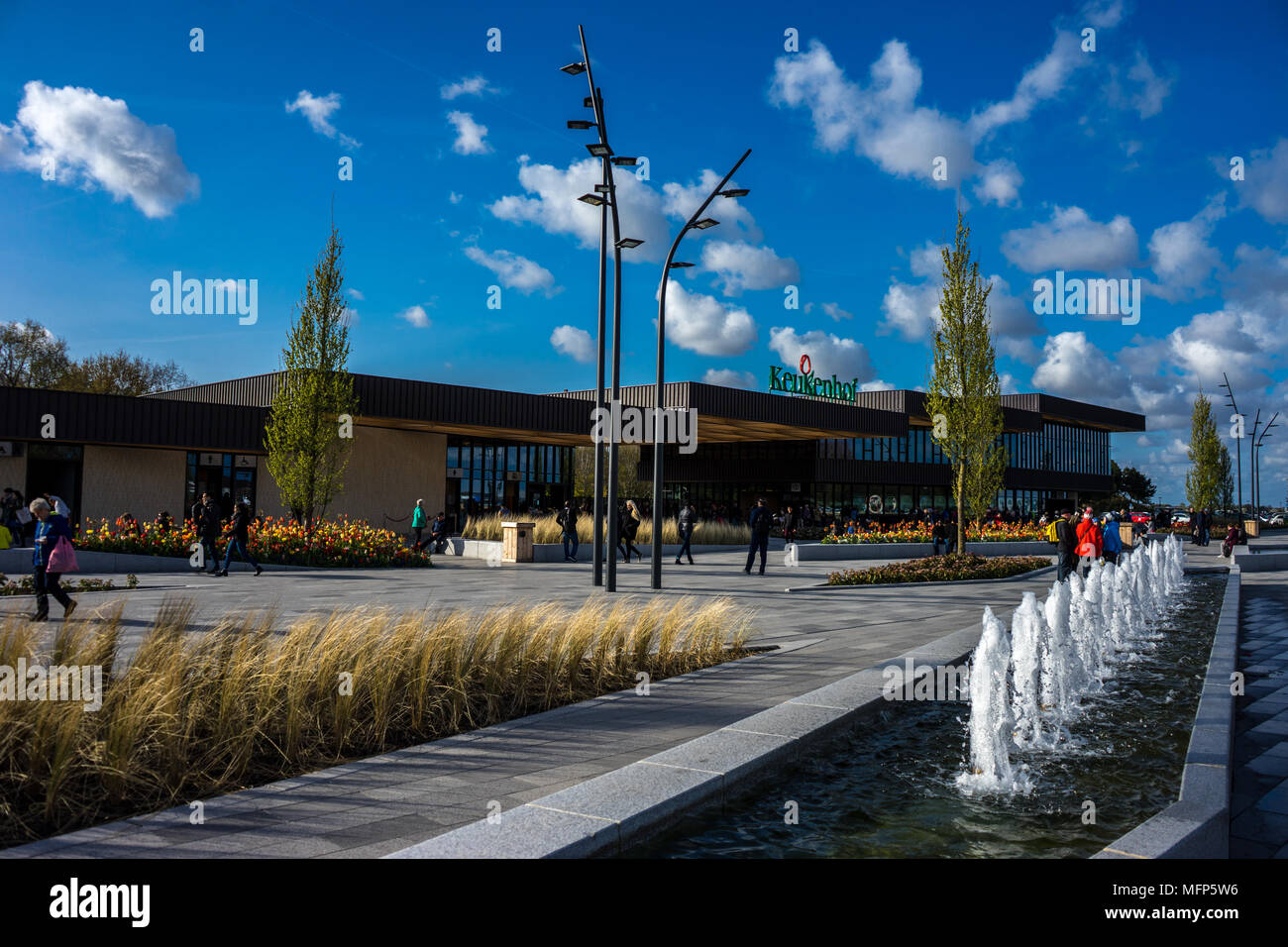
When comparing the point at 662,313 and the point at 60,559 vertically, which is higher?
the point at 662,313

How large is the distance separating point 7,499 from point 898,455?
53128 millimetres

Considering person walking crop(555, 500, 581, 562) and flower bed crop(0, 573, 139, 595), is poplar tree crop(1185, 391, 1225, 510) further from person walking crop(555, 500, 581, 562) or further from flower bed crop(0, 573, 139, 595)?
flower bed crop(0, 573, 139, 595)

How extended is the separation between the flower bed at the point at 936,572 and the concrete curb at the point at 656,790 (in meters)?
13.4

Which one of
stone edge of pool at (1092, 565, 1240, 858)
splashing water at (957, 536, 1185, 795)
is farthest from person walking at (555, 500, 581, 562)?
stone edge of pool at (1092, 565, 1240, 858)

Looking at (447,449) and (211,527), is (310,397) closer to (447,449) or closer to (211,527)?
(211,527)

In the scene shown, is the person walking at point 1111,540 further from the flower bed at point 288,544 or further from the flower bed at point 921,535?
the flower bed at point 288,544

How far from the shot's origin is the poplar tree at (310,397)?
2598 centimetres

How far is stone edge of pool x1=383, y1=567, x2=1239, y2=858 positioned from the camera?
3.92 metres

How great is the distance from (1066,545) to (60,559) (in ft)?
61.6

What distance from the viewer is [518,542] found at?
27.5m

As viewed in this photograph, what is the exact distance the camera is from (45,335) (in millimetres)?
51031

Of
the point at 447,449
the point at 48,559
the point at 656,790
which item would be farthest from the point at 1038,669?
the point at 447,449

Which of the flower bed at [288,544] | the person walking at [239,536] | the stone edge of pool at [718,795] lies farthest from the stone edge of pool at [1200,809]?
the flower bed at [288,544]
